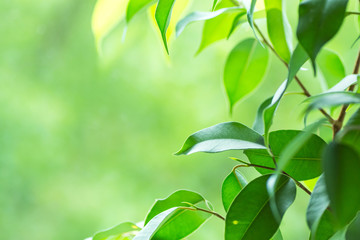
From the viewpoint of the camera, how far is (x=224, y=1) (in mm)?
546

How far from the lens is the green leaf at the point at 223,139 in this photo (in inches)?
15.9

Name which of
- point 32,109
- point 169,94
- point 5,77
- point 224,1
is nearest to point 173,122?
point 169,94

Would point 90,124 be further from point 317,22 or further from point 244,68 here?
point 317,22

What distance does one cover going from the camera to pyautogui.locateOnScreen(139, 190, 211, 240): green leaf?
46 cm

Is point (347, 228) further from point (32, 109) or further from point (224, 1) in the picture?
point (32, 109)

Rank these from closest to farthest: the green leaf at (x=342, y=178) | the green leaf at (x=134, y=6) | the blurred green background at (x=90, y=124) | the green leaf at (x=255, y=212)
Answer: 1. the green leaf at (x=342, y=178)
2. the green leaf at (x=255, y=212)
3. the green leaf at (x=134, y=6)
4. the blurred green background at (x=90, y=124)

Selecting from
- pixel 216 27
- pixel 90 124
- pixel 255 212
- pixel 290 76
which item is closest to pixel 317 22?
pixel 290 76

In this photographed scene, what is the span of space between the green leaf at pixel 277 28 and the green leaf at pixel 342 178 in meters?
0.23

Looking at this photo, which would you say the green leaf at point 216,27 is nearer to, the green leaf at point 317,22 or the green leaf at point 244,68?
the green leaf at point 244,68

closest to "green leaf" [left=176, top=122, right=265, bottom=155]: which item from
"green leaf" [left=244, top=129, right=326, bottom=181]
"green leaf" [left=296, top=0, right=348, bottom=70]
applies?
"green leaf" [left=244, top=129, right=326, bottom=181]

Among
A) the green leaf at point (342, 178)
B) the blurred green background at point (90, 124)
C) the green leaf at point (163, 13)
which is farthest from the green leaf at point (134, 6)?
the blurred green background at point (90, 124)

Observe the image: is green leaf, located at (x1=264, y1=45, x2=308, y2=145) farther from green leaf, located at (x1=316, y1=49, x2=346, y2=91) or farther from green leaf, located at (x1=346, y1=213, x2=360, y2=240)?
green leaf, located at (x1=316, y1=49, x2=346, y2=91)

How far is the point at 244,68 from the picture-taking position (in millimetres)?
594

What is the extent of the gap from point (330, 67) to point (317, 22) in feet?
0.98
